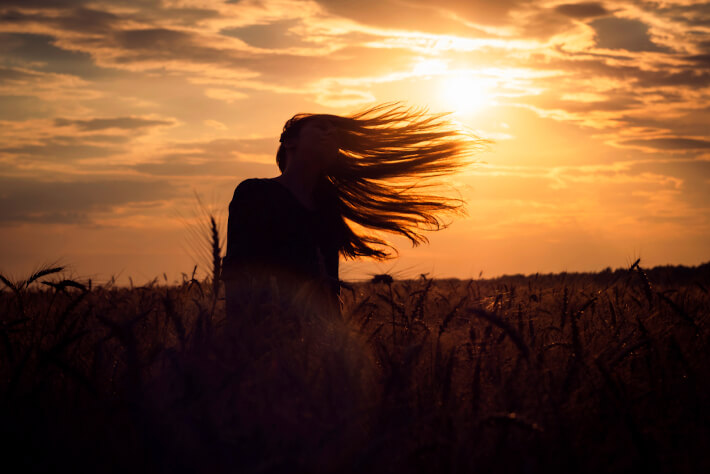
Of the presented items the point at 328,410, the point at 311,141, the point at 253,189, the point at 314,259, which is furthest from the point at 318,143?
the point at 328,410

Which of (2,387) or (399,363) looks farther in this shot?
(2,387)

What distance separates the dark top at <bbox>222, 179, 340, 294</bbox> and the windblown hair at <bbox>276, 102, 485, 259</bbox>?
81cm

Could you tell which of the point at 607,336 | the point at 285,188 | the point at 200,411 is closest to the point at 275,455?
the point at 200,411

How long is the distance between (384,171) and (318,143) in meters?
1.12

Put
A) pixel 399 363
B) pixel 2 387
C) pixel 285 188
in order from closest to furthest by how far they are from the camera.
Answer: pixel 399 363
pixel 2 387
pixel 285 188

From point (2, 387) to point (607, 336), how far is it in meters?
3.15

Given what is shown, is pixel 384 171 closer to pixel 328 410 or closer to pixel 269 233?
pixel 269 233

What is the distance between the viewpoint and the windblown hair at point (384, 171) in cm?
654

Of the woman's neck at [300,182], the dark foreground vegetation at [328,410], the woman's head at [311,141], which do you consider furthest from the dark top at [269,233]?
the dark foreground vegetation at [328,410]

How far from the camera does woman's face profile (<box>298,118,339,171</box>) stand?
231 inches

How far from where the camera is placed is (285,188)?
5.65 meters

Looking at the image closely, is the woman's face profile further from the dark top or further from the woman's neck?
the dark top

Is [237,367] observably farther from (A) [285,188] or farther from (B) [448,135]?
(B) [448,135]

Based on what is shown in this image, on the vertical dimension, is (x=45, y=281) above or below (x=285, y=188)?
below
